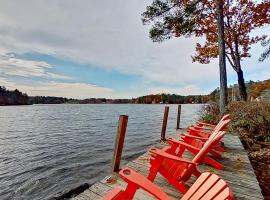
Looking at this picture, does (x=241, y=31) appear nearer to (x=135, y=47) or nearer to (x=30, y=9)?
(x=135, y=47)

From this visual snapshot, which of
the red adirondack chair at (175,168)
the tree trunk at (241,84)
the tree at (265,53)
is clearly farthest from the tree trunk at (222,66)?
the red adirondack chair at (175,168)

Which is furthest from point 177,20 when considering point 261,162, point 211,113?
point 261,162

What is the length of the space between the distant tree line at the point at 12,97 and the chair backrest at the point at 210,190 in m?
136

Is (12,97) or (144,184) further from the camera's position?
(12,97)

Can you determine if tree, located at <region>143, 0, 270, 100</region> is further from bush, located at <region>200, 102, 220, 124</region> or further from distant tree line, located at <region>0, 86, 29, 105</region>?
distant tree line, located at <region>0, 86, 29, 105</region>

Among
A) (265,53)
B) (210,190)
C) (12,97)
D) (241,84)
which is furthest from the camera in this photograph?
(12,97)

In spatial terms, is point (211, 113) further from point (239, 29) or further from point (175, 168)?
point (175, 168)

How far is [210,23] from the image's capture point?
17.6 m

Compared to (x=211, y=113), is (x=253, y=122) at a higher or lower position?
lower

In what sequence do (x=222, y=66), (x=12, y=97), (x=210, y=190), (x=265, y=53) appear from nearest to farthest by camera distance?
(x=210, y=190) → (x=222, y=66) → (x=265, y=53) → (x=12, y=97)

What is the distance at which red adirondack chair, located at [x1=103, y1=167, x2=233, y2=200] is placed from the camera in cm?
188

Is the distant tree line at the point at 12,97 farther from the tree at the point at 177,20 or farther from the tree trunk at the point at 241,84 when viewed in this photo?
the tree trunk at the point at 241,84

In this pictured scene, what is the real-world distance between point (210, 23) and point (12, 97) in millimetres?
137607

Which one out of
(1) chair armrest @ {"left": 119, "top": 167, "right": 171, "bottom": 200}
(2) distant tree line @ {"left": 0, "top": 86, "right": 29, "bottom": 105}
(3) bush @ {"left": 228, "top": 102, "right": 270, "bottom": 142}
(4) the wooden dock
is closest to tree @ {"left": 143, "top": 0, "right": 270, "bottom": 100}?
(3) bush @ {"left": 228, "top": 102, "right": 270, "bottom": 142}
